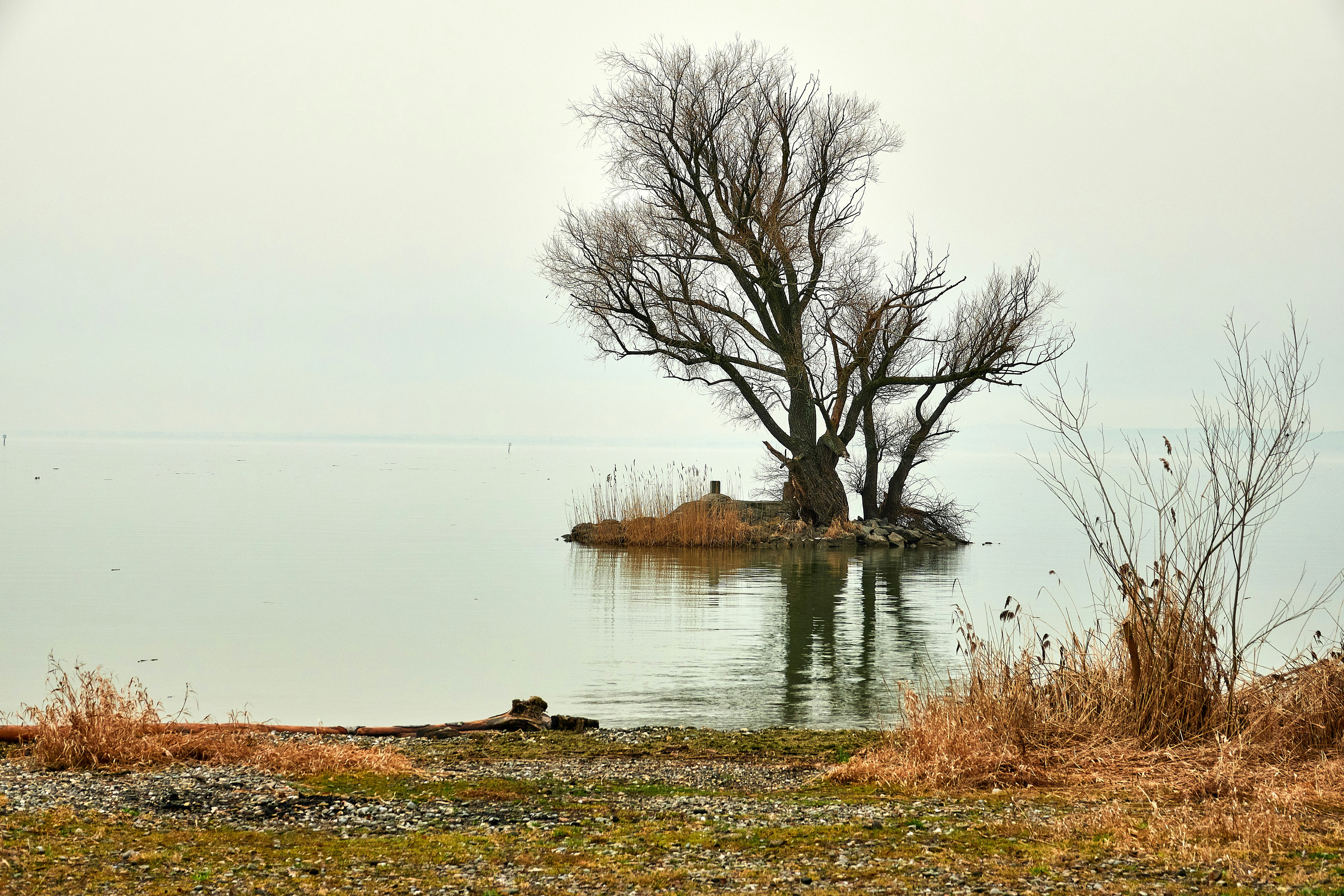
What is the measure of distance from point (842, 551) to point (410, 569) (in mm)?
11262

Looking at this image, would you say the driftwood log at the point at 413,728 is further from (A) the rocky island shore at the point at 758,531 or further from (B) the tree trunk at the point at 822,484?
(B) the tree trunk at the point at 822,484

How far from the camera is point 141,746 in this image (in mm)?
7613

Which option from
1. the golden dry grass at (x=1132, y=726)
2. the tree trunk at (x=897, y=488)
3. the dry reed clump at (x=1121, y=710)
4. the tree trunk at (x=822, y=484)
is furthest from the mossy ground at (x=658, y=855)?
the tree trunk at (x=897, y=488)

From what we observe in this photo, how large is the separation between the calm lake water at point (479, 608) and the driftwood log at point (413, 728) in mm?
787

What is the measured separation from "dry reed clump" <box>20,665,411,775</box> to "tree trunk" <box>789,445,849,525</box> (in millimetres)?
23003

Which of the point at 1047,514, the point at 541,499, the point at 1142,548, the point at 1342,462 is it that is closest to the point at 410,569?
the point at 1142,548

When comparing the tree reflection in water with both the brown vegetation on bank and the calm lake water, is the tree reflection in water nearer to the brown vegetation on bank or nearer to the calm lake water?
the calm lake water

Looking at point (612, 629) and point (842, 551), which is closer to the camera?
point (612, 629)

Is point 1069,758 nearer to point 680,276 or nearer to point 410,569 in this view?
point 410,569

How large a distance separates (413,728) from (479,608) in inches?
321

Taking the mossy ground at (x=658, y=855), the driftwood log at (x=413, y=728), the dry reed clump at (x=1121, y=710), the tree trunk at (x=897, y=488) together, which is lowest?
the driftwood log at (x=413, y=728)

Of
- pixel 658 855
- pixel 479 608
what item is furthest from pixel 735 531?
pixel 658 855

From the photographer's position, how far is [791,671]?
12734 millimetres

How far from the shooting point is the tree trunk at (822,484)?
1192 inches
